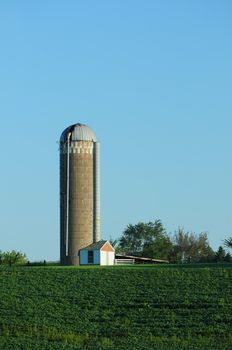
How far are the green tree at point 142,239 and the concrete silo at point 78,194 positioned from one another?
53.6ft

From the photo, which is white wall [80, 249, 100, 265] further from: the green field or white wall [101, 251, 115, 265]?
the green field

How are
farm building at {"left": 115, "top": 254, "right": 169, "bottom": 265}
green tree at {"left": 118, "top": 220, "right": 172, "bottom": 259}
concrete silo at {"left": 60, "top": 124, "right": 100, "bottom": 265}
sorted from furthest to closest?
green tree at {"left": 118, "top": 220, "right": 172, "bottom": 259}
farm building at {"left": 115, "top": 254, "right": 169, "bottom": 265}
concrete silo at {"left": 60, "top": 124, "right": 100, "bottom": 265}

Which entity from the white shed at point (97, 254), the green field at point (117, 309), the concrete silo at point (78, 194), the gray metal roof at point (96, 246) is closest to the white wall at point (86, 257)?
the white shed at point (97, 254)

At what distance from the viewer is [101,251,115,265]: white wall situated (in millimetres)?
69500

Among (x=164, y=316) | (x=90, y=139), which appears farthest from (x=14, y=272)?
(x=90, y=139)

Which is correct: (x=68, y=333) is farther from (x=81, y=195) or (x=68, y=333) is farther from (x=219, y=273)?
(x=81, y=195)

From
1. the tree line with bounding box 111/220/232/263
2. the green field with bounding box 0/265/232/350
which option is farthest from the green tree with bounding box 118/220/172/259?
the green field with bounding box 0/265/232/350

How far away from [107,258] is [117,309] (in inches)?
1312

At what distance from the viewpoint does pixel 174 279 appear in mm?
44750

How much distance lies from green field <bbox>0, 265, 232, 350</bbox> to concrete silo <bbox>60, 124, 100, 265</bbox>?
2231cm

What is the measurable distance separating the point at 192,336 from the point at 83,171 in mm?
42245

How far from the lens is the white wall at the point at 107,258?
69.5 meters

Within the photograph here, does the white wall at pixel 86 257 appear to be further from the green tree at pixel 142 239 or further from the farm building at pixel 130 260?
the green tree at pixel 142 239

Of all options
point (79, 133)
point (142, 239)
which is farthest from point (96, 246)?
point (142, 239)
